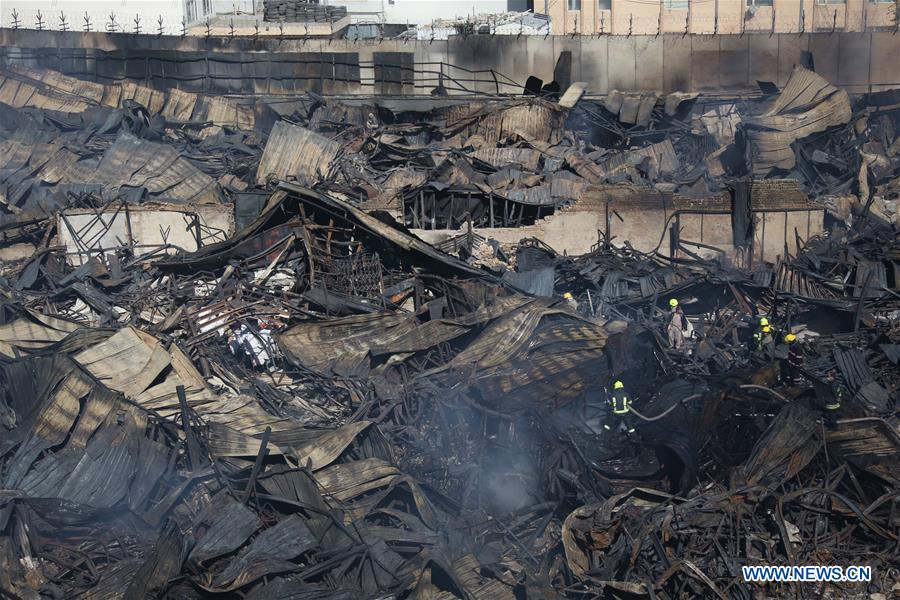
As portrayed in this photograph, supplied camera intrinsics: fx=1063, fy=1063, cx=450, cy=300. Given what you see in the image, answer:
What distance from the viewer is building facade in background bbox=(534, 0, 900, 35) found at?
100 feet

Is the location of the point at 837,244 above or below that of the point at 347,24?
below

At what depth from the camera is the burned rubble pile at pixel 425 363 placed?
9695 mm

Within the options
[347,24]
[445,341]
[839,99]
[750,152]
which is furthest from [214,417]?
[347,24]

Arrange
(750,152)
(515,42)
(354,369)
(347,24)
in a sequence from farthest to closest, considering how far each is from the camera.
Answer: (347,24), (515,42), (750,152), (354,369)

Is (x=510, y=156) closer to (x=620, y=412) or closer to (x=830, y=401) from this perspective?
(x=620, y=412)

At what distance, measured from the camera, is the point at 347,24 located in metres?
31.4

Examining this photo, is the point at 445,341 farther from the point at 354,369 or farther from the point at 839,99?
the point at 839,99

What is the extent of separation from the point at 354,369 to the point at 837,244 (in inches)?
333

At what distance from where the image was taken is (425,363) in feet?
45.2

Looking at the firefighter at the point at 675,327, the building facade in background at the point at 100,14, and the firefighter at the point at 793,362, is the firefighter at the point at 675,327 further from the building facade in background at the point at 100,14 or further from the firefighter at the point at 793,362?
the building facade in background at the point at 100,14

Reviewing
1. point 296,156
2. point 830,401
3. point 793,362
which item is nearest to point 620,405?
point 830,401

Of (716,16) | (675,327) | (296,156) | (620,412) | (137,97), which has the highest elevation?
(716,16)

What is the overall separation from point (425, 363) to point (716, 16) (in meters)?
20.8

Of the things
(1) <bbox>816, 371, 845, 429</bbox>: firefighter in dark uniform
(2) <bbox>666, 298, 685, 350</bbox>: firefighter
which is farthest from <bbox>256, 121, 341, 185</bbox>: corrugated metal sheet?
(1) <bbox>816, 371, 845, 429</bbox>: firefighter in dark uniform
